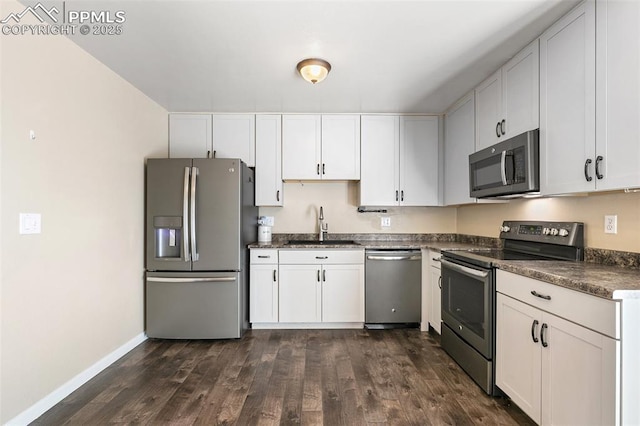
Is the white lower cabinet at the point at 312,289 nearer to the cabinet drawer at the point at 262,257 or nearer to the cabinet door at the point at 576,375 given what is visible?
the cabinet drawer at the point at 262,257

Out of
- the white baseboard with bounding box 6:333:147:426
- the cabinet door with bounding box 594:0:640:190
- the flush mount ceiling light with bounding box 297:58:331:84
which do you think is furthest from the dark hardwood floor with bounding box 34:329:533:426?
the flush mount ceiling light with bounding box 297:58:331:84

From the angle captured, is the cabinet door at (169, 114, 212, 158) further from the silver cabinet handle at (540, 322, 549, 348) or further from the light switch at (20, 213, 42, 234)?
the silver cabinet handle at (540, 322, 549, 348)

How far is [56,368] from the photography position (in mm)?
2117

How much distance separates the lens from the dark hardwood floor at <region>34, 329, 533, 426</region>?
6.48 feet

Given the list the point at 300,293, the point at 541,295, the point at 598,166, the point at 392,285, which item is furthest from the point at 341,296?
the point at 598,166

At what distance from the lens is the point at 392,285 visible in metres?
3.46

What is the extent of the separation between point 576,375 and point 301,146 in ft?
9.87

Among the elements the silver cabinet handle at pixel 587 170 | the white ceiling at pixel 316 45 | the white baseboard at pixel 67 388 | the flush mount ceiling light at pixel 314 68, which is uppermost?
the white ceiling at pixel 316 45

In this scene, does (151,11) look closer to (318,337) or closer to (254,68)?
(254,68)

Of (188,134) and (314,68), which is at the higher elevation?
(314,68)

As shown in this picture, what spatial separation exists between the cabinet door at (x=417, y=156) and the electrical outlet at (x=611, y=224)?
1863 millimetres

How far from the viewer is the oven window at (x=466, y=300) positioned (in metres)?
2.24

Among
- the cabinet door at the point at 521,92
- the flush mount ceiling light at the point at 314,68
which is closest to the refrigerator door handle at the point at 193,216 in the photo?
the flush mount ceiling light at the point at 314,68

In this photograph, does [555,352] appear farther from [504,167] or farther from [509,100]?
[509,100]
